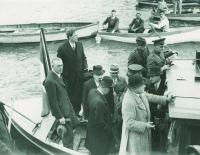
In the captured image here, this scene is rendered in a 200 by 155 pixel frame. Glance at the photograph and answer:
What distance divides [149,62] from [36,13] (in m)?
27.6

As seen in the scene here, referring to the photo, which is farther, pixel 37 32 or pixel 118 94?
pixel 37 32

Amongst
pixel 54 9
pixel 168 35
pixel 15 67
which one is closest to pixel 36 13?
pixel 54 9

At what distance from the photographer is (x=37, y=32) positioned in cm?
2064

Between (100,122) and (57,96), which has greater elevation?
(57,96)

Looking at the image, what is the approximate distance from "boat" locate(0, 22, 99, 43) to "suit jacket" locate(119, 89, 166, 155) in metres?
15.4

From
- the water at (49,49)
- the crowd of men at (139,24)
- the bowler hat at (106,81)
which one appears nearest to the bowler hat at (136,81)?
the bowler hat at (106,81)

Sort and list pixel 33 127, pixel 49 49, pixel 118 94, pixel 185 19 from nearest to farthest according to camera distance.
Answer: pixel 118 94
pixel 33 127
pixel 49 49
pixel 185 19

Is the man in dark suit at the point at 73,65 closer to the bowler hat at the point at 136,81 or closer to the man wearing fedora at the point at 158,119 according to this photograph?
the man wearing fedora at the point at 158,119

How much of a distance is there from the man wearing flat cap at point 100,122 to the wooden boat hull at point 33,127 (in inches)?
15.1

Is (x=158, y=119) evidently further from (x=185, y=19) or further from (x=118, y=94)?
(x=185, y=19)

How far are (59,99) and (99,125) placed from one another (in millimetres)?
1122

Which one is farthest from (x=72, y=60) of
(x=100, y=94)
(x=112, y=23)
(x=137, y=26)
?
(x=112, y=23)

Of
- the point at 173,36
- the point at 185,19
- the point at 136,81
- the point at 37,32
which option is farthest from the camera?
the point at 185,19

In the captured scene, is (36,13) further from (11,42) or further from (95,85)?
(95,85)
